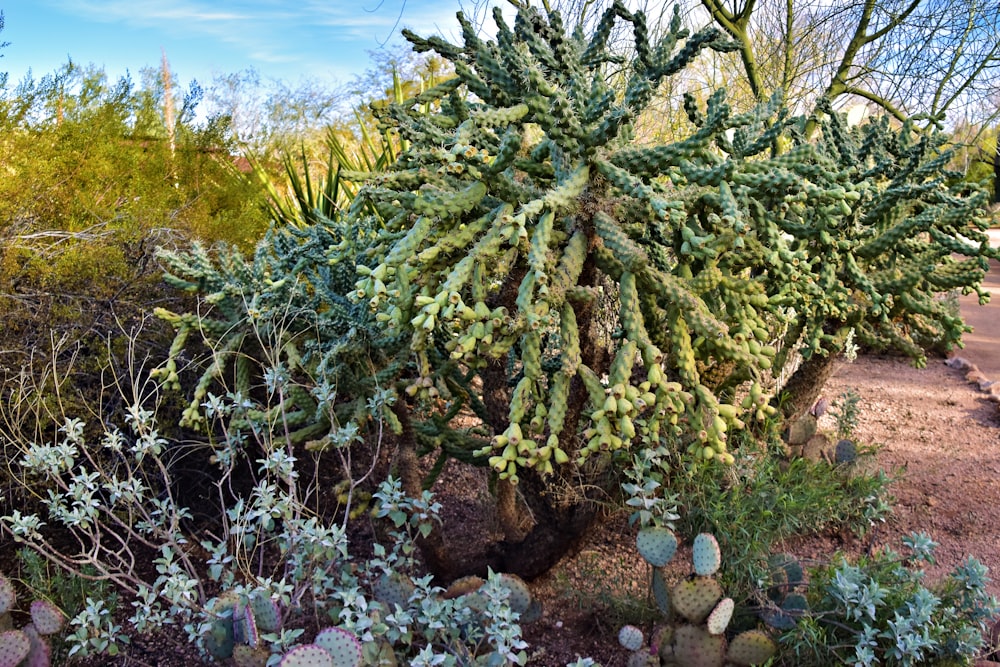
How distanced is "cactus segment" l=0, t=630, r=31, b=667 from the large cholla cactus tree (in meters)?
1.20

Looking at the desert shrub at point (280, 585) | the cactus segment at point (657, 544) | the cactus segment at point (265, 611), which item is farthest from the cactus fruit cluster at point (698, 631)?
the cactus segment at point (265, 611)

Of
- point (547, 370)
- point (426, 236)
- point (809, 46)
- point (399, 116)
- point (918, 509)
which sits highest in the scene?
point (809, 46)

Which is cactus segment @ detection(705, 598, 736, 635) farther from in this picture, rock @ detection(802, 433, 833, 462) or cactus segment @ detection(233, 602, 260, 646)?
rock @ detection(802, 433, 833, 462)

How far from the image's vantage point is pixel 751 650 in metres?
2.48

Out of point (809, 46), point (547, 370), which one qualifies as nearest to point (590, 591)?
point (547, 370)

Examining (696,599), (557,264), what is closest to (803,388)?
(696,599)

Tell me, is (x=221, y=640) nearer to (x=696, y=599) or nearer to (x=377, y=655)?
(x=377, y=655)

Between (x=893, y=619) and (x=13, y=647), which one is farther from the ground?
(x=13, y=647)

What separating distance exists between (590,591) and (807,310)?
1371 mm

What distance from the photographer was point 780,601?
8.93ft

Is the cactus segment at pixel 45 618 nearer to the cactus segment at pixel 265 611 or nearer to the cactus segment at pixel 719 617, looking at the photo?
the cactus segment at pixel 265 611

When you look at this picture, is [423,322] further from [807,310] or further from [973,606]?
[973,606]

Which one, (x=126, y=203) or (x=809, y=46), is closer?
(x=126, y=203)

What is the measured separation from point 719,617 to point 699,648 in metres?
0.12
